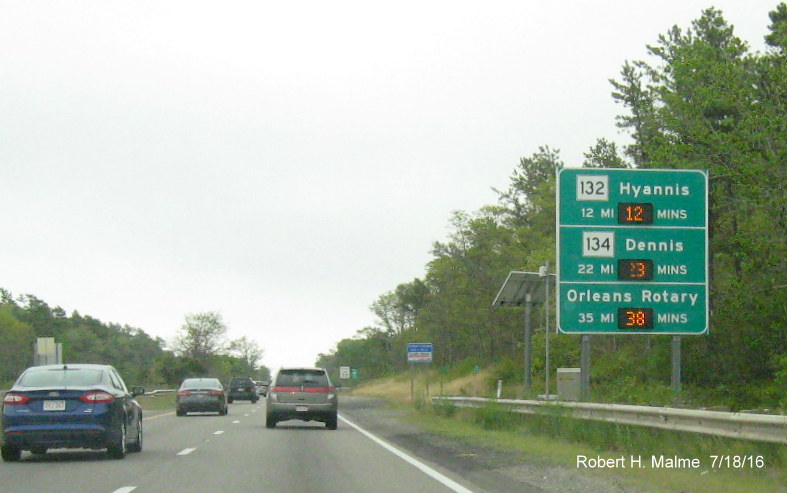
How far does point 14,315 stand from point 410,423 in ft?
463

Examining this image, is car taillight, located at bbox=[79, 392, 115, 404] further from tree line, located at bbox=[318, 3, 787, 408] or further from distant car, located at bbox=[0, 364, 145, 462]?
tree line, located at bbox=[318, 3, 787, 408]

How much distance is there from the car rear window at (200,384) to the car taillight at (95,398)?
76.7ft

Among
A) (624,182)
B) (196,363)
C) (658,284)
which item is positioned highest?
(624,182)

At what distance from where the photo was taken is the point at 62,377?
1823 centimetres

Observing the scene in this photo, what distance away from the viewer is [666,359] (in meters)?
45.8

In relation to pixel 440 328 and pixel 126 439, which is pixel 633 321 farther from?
pixel 440 328

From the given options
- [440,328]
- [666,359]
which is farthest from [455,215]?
[666,359]

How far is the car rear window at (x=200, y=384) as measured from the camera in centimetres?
4109

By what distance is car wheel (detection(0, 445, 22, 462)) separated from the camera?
1756 centimetres

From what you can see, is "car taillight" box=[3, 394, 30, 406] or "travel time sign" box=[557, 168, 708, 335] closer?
"car taillight" box=[3, 394, 30, 406]

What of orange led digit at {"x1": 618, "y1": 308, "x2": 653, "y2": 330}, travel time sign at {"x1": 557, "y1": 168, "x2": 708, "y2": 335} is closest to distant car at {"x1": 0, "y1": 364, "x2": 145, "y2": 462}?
travel time sign at {"x1": 557, "y1": 168, "x2": 708, "y2": 335}

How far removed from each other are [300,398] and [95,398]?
1190 cm

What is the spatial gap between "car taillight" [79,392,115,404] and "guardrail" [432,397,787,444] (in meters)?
8.12

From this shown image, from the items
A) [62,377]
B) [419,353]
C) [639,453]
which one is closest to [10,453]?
[62,377]
